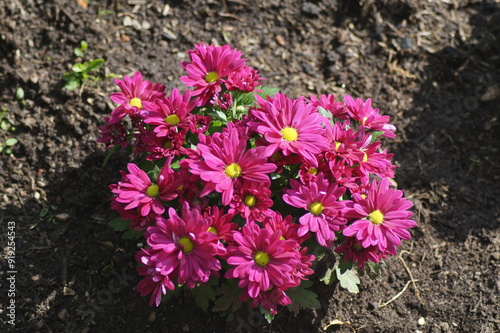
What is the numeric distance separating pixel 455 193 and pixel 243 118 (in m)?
1.90

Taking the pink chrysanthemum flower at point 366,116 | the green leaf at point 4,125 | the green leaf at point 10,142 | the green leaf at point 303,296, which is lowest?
the green leaf at point 10,142

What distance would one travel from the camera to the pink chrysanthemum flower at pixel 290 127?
2158 millimetres

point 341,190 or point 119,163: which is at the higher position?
point 341,190

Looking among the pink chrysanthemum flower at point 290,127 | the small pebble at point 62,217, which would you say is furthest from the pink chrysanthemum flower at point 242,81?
the small pebble at point 62,217

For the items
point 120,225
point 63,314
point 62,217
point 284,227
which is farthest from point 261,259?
point 62,217

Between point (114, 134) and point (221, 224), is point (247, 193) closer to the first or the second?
point (221, 224)

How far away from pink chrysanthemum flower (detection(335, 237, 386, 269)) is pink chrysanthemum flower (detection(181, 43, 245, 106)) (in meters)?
0.93

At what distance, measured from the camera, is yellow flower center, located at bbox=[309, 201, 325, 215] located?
86.2 inches

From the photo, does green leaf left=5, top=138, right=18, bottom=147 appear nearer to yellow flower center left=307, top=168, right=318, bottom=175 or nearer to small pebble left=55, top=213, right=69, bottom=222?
small pebble left=55, top=213, right=69, bottom=222

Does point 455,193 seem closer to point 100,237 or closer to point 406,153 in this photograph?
point 406,153

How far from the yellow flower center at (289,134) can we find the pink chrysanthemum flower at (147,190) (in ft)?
1.71

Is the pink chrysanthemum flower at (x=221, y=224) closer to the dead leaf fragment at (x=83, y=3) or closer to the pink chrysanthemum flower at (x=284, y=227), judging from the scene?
the pink chrysanthemum flower at (x=284, y=227)

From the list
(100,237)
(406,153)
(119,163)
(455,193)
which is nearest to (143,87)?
(119,163)

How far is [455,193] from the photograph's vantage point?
3475mm
